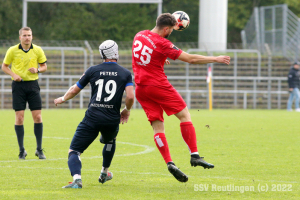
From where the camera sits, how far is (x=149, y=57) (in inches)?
248

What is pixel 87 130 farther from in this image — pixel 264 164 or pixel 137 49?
pixel 264 164

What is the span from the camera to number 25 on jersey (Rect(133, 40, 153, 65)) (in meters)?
6.27

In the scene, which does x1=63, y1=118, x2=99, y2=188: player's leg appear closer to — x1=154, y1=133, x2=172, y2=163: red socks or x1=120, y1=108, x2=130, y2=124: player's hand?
x1=120, y1=108, x2=130, y2=124: player's hand

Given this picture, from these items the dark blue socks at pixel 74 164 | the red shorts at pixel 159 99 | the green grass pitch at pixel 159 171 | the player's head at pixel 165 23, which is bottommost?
the green grass pitch at pixel 159 171

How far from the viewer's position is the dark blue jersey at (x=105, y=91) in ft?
19.0

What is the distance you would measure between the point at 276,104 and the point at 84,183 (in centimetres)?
2256

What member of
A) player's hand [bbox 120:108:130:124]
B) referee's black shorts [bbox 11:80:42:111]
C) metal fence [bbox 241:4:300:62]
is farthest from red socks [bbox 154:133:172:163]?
metal fence [bbox 241:4:300:62]

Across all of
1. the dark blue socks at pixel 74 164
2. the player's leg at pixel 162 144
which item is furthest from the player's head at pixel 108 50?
the dark blue socks at pixel 74 164

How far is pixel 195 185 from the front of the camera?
19.5 ft

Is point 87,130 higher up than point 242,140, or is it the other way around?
point 87,130

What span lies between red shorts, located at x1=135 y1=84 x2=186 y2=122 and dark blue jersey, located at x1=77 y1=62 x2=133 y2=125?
574 millimetres

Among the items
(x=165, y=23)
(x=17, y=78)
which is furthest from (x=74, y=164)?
(x=17, y=78)

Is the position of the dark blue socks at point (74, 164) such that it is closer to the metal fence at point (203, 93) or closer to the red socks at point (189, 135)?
the red socks at point (189, 135)

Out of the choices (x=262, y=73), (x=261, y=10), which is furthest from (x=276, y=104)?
(x=261, y=10)
